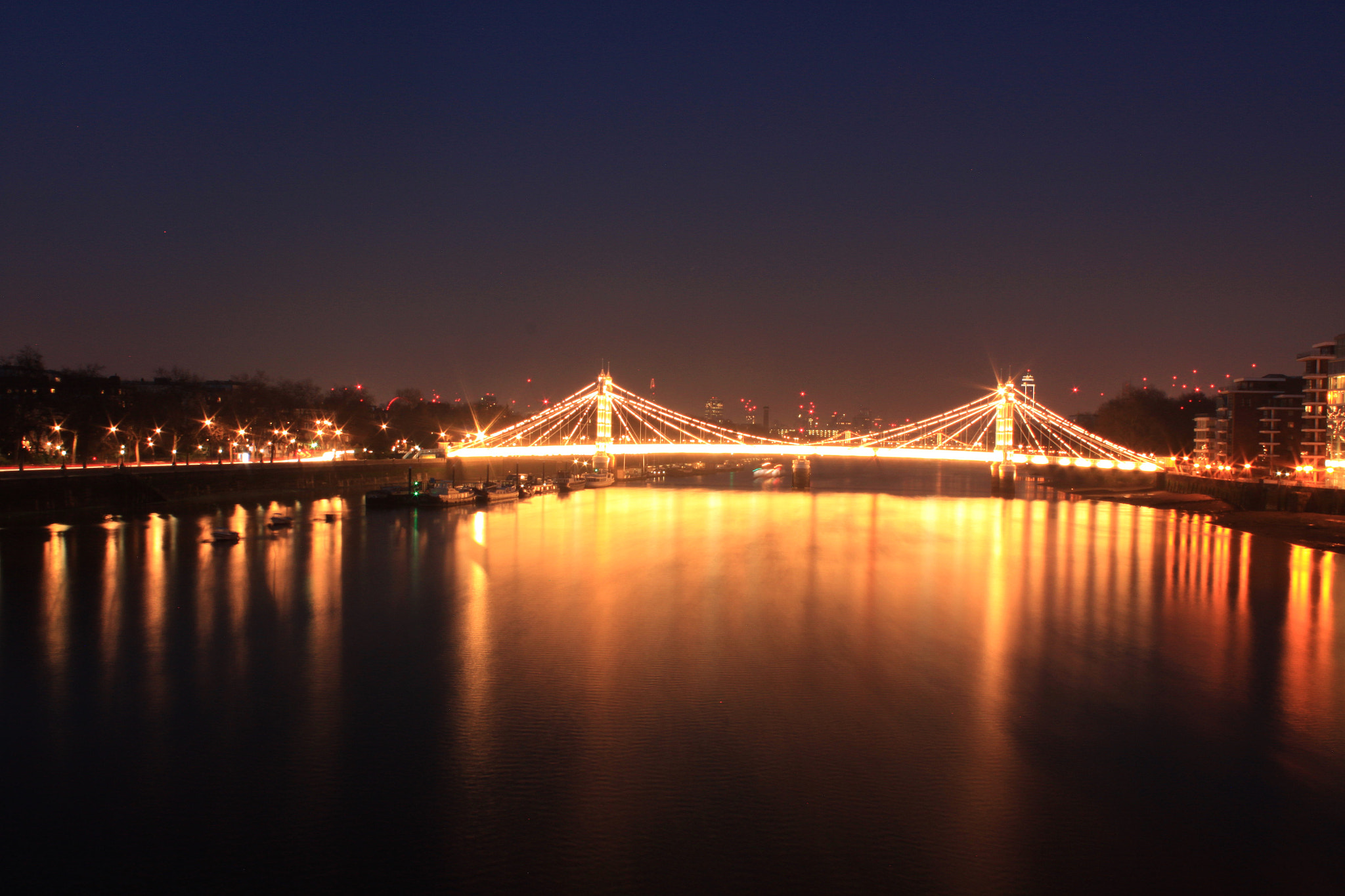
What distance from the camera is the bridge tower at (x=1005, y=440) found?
3716 cm

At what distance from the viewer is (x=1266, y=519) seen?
23391mm

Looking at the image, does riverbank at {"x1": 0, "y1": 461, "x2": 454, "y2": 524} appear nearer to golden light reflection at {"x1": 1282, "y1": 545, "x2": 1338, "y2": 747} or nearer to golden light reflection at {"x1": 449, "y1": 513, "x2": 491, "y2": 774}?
golden light reflection at {"x1": 449, "y1": 513, "x2": 491, "y2": 774}

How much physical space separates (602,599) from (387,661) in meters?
4.16

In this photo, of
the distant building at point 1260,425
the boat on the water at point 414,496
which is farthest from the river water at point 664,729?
the distant building at point 1260,425

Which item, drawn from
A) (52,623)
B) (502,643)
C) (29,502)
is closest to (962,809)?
(502,643)

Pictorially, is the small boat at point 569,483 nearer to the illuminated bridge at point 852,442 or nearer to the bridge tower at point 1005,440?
the illuminated bridge at point 852,442

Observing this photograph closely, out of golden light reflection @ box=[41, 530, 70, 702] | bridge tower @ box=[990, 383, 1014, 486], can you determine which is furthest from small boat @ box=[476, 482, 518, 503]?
bridge tower @ box=[990, 383, 1014, 486]

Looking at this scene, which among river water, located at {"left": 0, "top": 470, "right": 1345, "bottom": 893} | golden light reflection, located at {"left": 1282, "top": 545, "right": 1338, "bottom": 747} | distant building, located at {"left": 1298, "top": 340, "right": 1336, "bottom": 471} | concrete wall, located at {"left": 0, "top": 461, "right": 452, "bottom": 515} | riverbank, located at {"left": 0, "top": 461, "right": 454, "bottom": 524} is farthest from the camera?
distant building, located at {"left": 1298, "top": 340, "right": 1336, "bottom": 471}

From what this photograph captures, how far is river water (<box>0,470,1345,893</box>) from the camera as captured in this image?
189 inches

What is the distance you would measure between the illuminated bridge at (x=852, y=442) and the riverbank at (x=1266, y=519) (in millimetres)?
7167

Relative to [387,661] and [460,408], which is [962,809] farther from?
[460,408]

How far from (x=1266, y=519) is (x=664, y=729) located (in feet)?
75.9

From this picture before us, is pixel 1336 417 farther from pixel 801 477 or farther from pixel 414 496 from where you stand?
pixel 414 496

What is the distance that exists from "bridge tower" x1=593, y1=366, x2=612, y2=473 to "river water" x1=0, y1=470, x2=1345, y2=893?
30.6 metres
